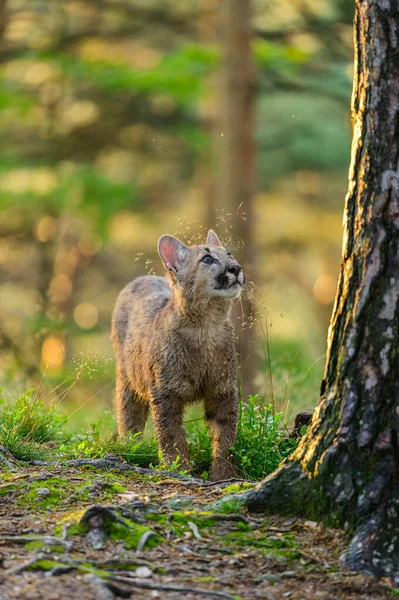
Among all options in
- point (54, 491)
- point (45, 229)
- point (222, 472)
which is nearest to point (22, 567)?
point (54, 491)

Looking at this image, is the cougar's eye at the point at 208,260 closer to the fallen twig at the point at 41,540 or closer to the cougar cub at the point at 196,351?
the cougar cub at the point at 196,351

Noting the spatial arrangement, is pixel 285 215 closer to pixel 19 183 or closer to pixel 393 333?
pixel 19 183

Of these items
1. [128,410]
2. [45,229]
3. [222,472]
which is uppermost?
[45,229]

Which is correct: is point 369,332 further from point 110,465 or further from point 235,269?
point 235,269

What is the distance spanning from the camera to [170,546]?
4.46 m

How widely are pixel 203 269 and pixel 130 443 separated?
1.38 metres

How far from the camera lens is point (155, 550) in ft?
14.4

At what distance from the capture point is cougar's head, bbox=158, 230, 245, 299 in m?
6.89

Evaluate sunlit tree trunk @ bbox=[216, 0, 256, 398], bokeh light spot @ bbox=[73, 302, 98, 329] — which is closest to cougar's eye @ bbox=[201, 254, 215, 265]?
sunlit tree trunk @ bbox=[216, 0, 256, 398]

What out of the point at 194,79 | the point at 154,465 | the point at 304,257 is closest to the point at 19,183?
the point at 194,79

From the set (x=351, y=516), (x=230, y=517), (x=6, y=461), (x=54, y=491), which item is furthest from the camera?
(x=6, y=461)

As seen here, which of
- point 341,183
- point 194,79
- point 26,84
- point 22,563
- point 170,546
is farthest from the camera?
point 341,183

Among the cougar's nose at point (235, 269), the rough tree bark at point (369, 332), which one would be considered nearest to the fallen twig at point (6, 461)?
the rough tree bark at point (369, 332)

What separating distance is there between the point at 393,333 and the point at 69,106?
57.9 ft
